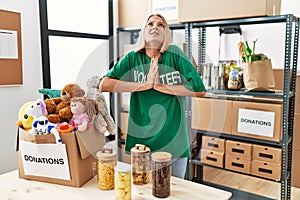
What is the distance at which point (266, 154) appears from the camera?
7.62 feet

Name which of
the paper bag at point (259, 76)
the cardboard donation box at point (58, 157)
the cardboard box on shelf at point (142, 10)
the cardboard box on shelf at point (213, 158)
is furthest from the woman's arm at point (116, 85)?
the cardboard box on shelf at point (213, 158)

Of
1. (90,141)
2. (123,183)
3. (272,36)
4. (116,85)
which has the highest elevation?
(272,36)

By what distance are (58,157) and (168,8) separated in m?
1.97

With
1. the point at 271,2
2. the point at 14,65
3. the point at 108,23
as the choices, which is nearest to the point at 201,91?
the point at 271,2

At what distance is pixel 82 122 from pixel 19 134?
0.26m

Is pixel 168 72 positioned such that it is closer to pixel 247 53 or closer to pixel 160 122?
pixel 160 122

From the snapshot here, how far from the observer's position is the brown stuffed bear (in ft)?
3.84

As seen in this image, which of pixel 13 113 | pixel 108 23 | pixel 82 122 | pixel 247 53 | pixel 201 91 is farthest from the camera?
pixel 108 23

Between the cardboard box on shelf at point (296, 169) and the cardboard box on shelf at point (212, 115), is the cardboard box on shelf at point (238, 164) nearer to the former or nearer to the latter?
the cardboard box on shelf at point (212, 115)

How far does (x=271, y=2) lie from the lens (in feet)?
7.07

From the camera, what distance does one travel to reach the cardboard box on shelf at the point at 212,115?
8.07 ft

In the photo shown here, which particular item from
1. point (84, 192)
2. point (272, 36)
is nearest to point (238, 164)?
point (272, 36)

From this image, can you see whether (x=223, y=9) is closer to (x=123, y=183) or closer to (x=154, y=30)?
(x=154, y=30)

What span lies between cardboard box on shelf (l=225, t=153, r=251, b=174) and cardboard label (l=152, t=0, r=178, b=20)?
4.33ft
